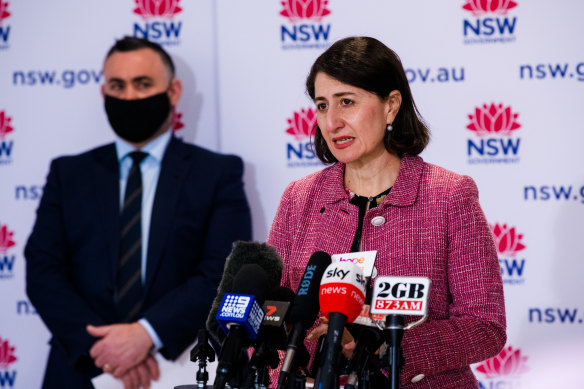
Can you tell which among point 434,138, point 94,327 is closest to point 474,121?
point 434,138

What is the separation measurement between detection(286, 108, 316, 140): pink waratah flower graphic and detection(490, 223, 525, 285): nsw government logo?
1.08m

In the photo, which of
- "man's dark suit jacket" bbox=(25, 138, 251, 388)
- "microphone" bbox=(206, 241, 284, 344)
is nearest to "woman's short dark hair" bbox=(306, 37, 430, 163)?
"microphone" bbox=(206, 241, 284, 344)

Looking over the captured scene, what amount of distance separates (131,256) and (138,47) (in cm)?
108

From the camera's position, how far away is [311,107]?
3.83 m

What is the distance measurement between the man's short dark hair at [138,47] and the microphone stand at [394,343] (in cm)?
268

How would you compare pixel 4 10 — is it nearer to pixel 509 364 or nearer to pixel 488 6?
pixel 488 6

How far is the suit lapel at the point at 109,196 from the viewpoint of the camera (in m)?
3.49

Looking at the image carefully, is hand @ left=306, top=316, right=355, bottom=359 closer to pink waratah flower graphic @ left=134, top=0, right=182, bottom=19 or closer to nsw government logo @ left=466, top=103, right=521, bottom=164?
nsw government logo @ left=466, top=103, right=521, bottom=164

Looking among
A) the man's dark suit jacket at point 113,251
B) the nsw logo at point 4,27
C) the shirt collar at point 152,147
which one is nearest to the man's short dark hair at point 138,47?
the shirt collar at point 152,147

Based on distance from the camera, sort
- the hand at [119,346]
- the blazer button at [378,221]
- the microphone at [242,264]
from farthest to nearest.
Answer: the hand at [119,346]
the blazer button at [378,221]
the microphone at [242,264]

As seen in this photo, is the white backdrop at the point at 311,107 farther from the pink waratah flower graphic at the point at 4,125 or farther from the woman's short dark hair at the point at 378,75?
the woman's short dark hair at the point at 378,75

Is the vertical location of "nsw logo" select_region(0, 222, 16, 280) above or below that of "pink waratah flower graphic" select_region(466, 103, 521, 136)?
below

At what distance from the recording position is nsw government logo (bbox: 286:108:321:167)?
12.6 feet

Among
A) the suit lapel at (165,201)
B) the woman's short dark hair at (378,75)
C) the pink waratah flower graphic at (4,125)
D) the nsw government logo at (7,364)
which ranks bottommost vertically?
the nsw government logo at (7,364)
